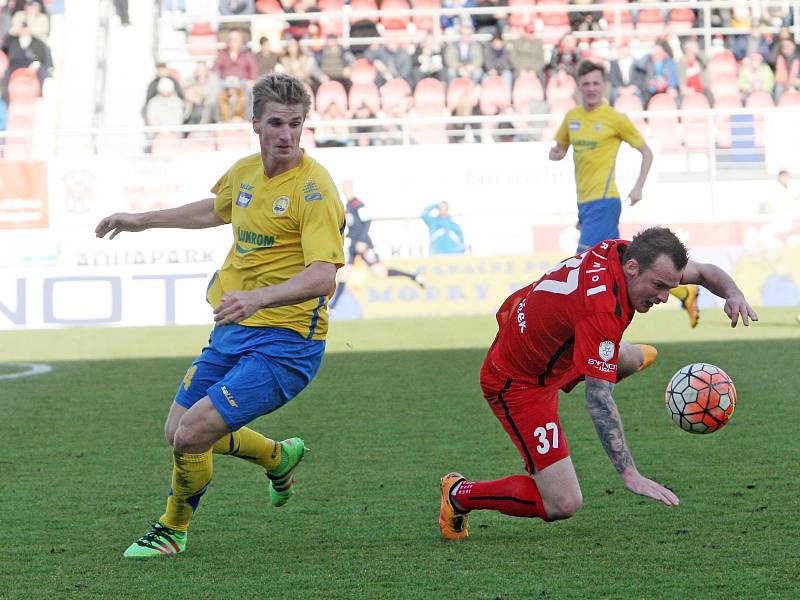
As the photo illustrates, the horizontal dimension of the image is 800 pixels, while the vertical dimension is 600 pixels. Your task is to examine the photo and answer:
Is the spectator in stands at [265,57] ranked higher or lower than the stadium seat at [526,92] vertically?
higher

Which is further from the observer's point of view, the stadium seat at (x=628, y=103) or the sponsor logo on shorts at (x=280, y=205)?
the stadium seat at (x=628, y=103)

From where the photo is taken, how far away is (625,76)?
21703 mm

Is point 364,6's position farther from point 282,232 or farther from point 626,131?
point 282,232

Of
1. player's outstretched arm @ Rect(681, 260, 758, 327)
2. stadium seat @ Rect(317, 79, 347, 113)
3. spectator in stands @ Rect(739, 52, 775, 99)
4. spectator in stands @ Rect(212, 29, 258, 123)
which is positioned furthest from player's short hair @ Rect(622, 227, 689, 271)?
spectator in stands @ Rect(739, 52, 775, 99)

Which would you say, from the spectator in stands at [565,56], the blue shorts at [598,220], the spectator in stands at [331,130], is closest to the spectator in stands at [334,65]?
the spectator in stands at [331,130]

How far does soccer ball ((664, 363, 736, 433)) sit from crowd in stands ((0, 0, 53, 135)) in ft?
61.6

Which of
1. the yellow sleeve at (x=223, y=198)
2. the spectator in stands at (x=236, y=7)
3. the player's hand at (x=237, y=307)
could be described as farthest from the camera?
the spectator in stands at (x=236, y=7)

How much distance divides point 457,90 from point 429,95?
0.49 metres

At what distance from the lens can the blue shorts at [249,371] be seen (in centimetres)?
513

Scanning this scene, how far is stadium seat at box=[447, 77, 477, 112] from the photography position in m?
21.6

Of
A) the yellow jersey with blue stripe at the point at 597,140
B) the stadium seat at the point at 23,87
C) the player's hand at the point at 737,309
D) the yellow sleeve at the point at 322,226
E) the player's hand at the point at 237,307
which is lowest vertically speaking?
the player's hand at the point at 737,309

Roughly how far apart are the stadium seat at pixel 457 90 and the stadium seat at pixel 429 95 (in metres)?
0.14

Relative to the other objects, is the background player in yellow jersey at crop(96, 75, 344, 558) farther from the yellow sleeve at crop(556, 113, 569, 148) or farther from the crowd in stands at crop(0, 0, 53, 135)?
the crowd in stands at crop(0, 0, 53, 135)

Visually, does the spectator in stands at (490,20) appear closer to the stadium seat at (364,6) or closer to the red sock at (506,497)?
the stadium seat at (364,6)
